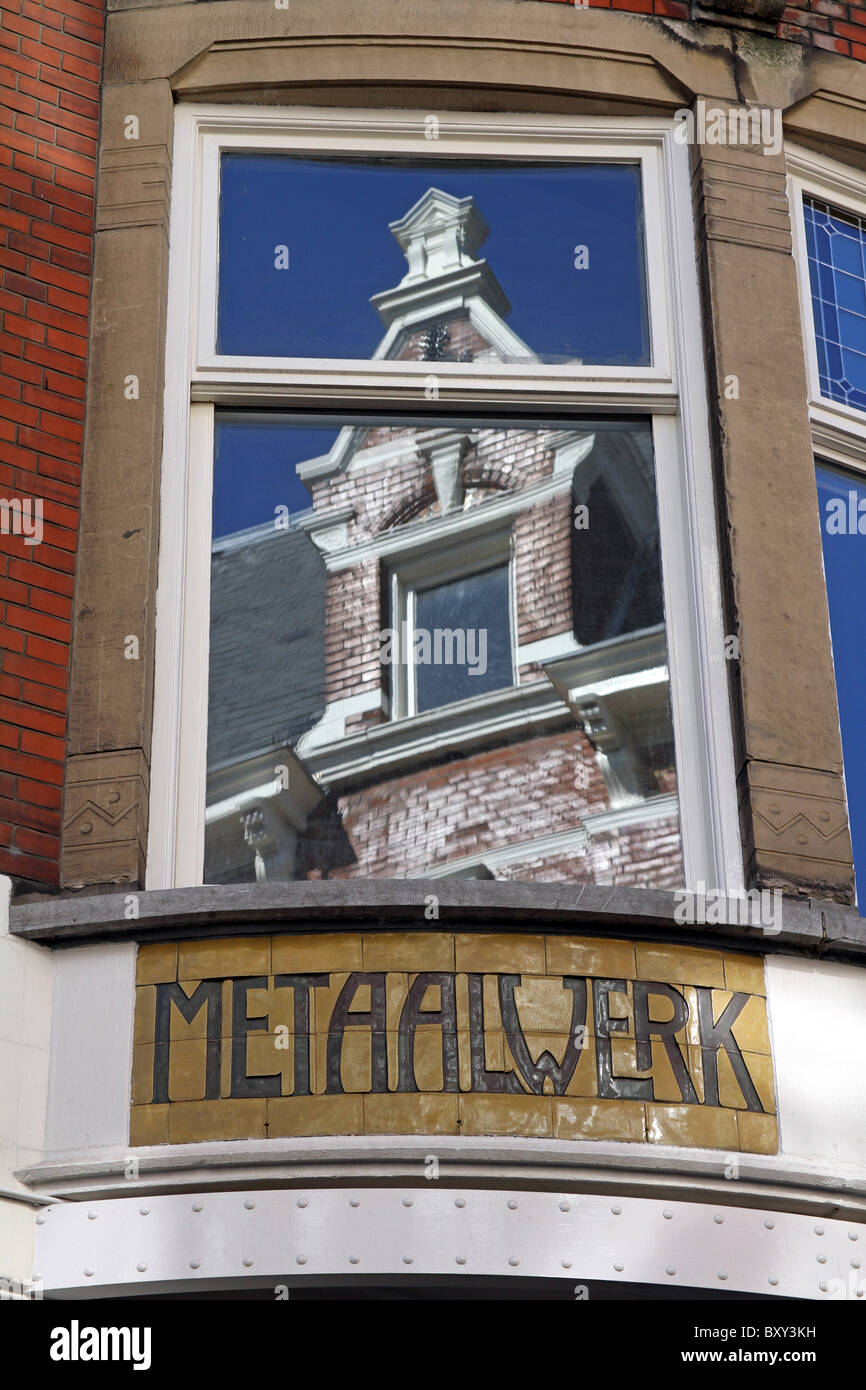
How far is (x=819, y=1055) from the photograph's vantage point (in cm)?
557

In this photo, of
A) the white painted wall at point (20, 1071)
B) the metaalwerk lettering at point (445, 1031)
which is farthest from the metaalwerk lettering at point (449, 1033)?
the white painted wall at point (20, 1071)

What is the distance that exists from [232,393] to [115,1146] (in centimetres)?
229

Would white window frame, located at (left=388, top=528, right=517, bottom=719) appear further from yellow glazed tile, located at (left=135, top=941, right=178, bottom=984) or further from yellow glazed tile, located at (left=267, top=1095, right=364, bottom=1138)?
yellow glazed tile, located at (left=267, top=1095, right=364, bottom=1138)

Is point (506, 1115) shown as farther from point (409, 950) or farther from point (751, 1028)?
point (751, 1028)

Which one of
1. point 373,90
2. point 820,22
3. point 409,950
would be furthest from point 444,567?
point 820,22

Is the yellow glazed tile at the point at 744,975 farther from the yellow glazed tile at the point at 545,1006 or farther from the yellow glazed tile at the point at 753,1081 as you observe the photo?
the yellow glazed tile at the point at 545,1006

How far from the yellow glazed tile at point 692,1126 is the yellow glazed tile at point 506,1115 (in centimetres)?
26

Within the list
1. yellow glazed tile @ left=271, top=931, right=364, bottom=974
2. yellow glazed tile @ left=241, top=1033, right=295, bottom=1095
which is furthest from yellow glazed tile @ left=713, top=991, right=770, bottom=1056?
yellow glazed tile @ left=241, top=1033, right=295, bottom=1095

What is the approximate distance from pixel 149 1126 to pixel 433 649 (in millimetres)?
1586

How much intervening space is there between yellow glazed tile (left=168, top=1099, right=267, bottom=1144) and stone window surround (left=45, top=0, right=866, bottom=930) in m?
1.20
